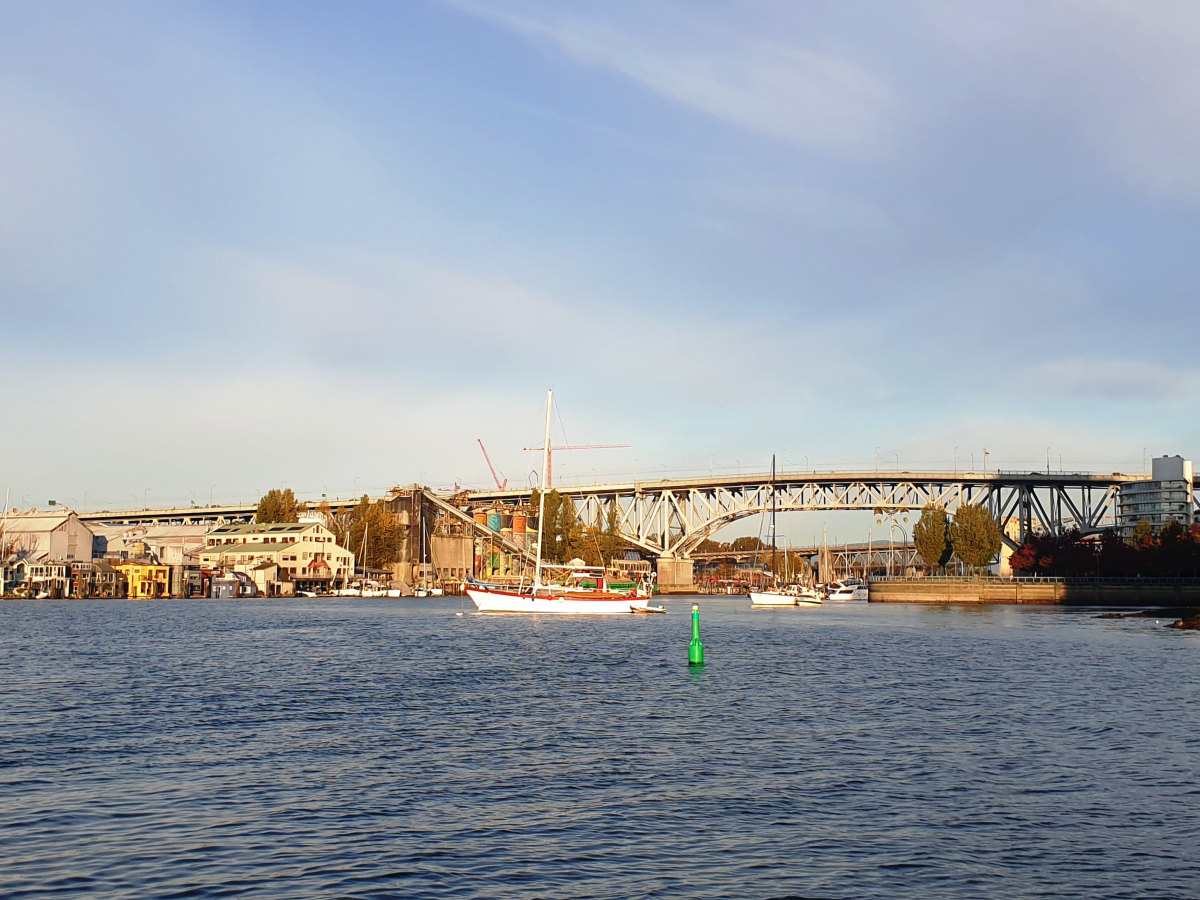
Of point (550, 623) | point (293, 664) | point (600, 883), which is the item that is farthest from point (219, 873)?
point (550, 623)

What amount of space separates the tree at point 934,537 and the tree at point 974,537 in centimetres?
268

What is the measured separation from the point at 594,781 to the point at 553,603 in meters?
77.4

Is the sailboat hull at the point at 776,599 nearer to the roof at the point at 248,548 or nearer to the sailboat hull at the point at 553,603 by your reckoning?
the sailboat hull at the point at 553,603

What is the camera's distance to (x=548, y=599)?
100 meters

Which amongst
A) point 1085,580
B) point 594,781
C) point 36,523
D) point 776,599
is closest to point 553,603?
point 776,599

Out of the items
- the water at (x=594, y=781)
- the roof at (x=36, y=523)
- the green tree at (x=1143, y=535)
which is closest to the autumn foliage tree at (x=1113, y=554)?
the green tree at (x=1143, y=535)

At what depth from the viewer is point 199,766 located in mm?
24422

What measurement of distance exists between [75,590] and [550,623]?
10438cm

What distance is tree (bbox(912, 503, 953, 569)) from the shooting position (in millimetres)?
174250

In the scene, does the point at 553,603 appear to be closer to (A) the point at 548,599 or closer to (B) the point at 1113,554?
(A) the point at 548,599

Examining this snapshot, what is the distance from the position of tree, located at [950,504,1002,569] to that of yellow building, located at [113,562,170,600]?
12678cm

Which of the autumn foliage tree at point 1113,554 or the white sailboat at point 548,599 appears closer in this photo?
the white sailboat at point 548,599

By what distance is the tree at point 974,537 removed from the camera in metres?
167

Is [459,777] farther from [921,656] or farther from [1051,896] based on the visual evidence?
[921,656]
